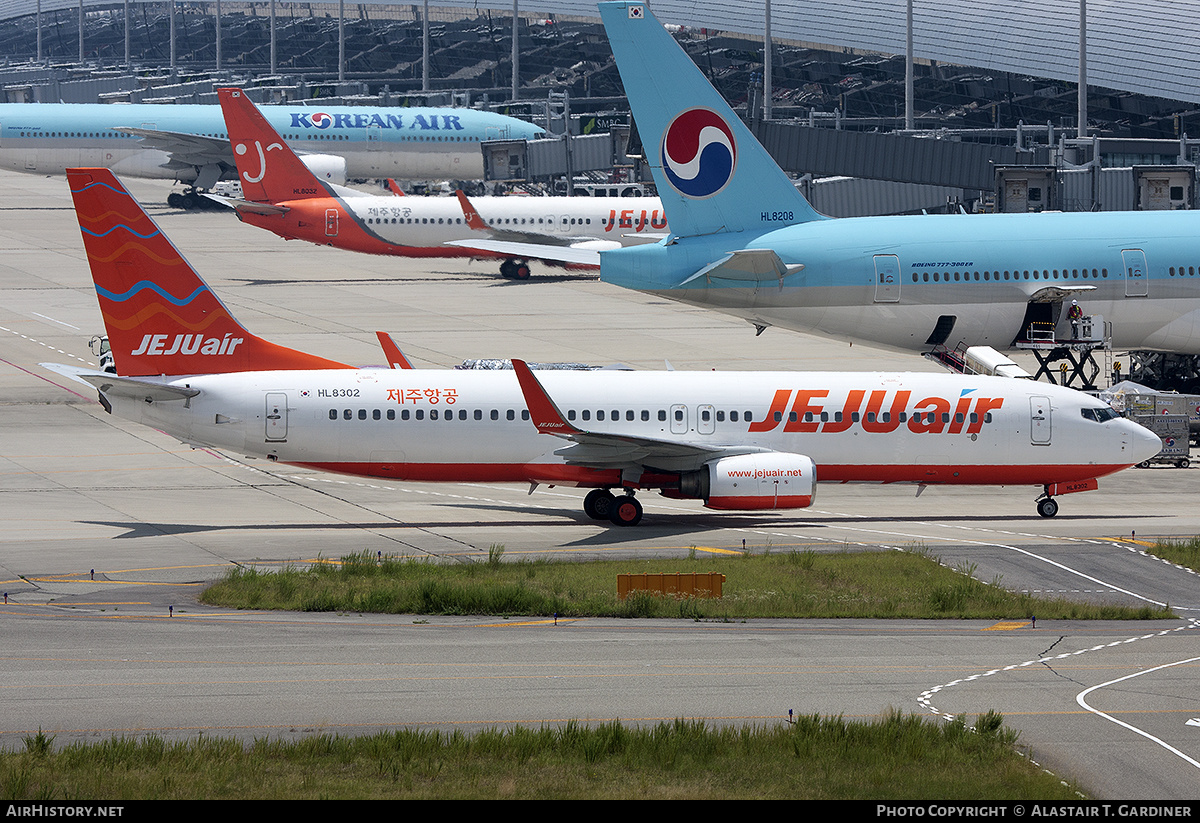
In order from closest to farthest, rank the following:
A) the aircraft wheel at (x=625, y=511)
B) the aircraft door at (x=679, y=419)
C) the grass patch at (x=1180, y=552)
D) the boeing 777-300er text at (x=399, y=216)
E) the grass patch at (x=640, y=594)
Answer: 1. the grass patch at (x=640, y=594)
2. the grass patch at (x=1180, y=552)
3. the aircraft wheel at (x=625, y=511)
4. the aircraft door at (x=679, y=419)
5. the boeing 777-300er text at (x=399, y=216)

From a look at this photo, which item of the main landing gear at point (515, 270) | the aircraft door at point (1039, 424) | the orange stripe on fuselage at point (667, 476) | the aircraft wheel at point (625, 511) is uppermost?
the main landing gear at point (515, 270)

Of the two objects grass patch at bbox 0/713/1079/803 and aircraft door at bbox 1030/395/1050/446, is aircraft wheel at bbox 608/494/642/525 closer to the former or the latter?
aircraft door at bbox 1030/395/1050/446

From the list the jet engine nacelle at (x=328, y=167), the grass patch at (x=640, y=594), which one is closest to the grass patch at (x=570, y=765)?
the grass patch at (x=640, y=594)

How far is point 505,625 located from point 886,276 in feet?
78.8

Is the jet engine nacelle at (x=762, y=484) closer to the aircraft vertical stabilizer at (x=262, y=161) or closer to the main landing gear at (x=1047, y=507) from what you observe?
the main landing gear at (x=1047, y=507)

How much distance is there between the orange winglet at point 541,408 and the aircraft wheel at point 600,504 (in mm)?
2515

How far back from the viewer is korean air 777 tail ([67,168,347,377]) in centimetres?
3634

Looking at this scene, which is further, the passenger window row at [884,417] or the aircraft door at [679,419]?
the passenger window row at [884,417]

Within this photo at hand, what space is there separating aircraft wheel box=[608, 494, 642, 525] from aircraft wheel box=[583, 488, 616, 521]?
357 mm

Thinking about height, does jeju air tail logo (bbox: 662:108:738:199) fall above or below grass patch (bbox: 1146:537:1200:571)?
above

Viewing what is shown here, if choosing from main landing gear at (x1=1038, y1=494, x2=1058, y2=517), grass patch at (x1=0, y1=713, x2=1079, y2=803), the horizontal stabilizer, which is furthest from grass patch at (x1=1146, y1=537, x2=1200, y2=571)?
the horizontal stabilizer

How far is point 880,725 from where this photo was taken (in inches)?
808

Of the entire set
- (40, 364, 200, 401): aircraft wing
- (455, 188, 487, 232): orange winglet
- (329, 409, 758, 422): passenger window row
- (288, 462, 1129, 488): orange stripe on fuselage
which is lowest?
(288, 462, 1129, 488): orange stripe on fuselage

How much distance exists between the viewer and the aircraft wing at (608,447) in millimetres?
35938
